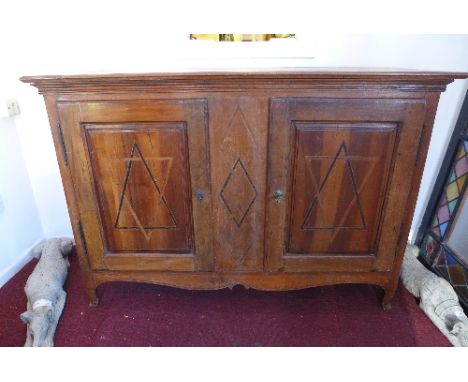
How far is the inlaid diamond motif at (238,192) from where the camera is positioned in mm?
1125

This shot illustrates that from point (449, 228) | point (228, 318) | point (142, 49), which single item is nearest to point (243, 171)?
point (228, 318)

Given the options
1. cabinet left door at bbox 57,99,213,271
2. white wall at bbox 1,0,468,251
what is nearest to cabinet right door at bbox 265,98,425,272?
cabinet left door at bbox 57,99,213,271

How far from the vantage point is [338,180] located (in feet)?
3.72

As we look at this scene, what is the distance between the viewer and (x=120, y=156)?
3.66 ft

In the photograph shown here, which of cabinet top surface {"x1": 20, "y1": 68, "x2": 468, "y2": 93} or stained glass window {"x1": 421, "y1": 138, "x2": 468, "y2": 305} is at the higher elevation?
cabinet top surface {"x1": 20, "y1": 68, "x2": 468, "y2": 93}

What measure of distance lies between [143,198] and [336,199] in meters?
0.70

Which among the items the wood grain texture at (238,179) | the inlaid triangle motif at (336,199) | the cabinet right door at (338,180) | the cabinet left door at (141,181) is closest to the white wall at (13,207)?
the cabinet left door at (141,181)

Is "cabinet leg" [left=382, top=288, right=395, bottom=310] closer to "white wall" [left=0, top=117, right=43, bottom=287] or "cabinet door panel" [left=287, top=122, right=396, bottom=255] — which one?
"cabinet door panel" [left=287, top=122, right=396, bottom=255]

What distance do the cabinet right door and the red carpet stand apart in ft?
0.90

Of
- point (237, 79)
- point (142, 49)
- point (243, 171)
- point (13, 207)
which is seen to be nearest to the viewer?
point (237, 79)

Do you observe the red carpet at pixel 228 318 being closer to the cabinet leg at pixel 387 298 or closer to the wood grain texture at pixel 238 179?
the cabinet leg at pixel 387 298

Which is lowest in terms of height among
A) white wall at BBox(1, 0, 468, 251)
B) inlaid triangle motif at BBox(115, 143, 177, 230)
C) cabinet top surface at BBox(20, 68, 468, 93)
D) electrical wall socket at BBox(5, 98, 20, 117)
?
inlaid triangle motif at BBox(115, 143, 177, 230)

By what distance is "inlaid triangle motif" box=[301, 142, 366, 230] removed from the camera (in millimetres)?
1107

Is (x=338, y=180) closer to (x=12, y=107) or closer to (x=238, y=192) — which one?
(x=238, y=192)
